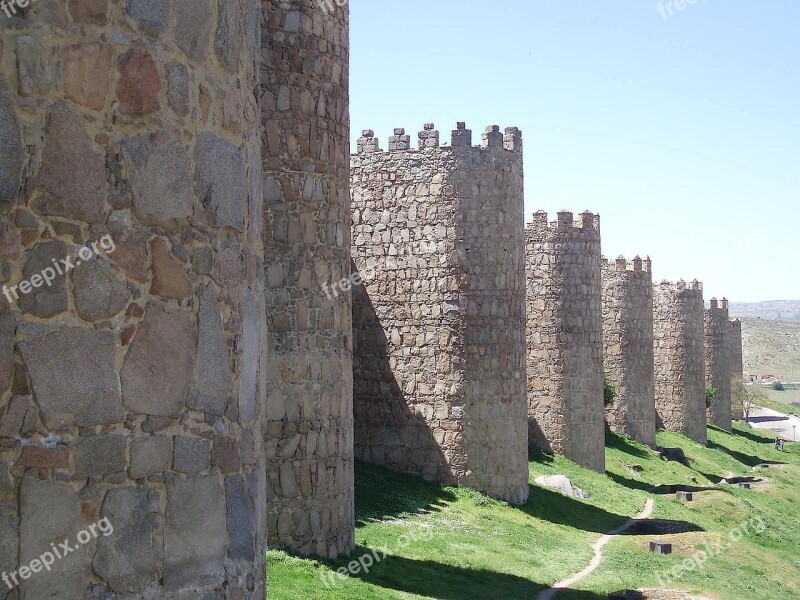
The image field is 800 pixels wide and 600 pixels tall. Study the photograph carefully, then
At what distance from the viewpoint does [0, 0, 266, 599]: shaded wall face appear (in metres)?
3.50

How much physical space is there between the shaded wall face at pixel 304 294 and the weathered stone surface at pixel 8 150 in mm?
7401

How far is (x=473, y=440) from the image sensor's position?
60.9ft

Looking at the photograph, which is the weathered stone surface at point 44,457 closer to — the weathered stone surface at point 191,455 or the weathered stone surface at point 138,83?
the weathered stone surface at point 191,455

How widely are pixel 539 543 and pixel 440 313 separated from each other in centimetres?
459

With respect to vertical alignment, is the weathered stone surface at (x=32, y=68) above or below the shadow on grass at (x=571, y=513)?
above

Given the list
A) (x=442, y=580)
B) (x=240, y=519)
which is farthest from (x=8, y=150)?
(x=442, y=580)

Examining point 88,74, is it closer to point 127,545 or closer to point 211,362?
point 211,362

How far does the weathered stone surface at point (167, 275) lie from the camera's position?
3.79 metres

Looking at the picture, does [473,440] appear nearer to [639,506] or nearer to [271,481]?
[639,506]

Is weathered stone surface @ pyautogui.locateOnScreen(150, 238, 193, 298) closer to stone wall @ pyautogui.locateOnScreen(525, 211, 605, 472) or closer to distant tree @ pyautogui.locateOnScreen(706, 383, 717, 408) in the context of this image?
stone wall @ pyautogui.locateOnScreen(525, 211, 605, 472)

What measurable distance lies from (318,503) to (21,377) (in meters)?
7.78

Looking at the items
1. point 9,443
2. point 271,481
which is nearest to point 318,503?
point 271,481

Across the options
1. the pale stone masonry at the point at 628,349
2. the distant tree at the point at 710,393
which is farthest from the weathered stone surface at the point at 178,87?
the distant tree at the point at 710,393

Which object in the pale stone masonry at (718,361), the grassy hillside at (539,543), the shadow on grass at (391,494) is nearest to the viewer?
the grassy hillside at (539,543)
